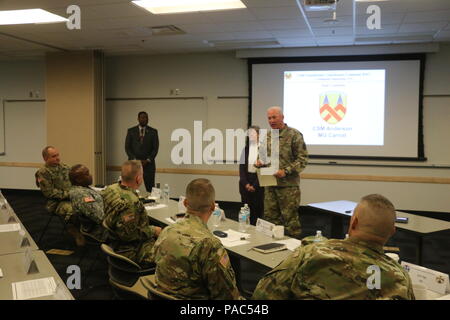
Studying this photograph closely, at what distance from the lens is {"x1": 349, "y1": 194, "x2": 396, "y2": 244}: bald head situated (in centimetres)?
151

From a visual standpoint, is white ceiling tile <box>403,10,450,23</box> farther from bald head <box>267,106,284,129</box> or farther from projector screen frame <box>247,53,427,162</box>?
bald head <box>267,106,284,129</box>

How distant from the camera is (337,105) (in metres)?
6.96

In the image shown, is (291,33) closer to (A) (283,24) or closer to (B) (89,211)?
(A) (283,24)

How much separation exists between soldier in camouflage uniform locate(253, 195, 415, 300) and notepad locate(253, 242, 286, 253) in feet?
3.50

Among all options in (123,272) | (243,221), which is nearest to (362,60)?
(243,221)

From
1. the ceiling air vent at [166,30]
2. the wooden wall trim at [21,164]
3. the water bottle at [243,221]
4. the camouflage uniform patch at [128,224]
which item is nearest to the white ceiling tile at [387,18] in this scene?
the ceiling air vent at [166,30]

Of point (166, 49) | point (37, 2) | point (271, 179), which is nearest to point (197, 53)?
point (166, 49)

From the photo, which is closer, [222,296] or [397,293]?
[397,293]

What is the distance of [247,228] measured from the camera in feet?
10.6

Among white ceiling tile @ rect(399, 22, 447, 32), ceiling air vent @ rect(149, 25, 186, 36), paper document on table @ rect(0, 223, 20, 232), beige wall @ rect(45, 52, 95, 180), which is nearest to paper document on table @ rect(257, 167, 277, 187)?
paper document on table @ rect(0, 223, 20, 232)
